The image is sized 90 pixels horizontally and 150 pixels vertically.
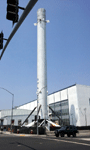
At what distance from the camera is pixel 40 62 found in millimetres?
47000

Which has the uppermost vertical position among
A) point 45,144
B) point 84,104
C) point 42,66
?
point 42,66

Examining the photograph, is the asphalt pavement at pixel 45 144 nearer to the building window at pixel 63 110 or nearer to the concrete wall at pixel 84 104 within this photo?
the concrete wall at pixel 84 104

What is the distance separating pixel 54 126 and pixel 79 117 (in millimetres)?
31875

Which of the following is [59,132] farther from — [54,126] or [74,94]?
[74,94]

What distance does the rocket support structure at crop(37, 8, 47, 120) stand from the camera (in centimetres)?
4499

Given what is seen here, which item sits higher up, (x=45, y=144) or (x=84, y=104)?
(x=84, y=104)

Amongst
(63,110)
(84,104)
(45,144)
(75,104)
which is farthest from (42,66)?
(63,110)

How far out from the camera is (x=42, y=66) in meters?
46.6

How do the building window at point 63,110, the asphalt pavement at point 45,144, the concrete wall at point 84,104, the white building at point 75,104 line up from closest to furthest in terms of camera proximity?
the asphalt pavement at point 45,144
the concrete wall at point 84,104
the white building at point 75,104
the building window at point 63,110

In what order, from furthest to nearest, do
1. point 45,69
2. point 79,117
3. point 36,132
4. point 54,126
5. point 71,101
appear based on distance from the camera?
point 71,101
point 79,117
point 45,69
point 54,126
point 36,132

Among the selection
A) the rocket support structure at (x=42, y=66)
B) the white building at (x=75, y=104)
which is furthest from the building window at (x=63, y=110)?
the rocket support structure at (x=42, y=66)

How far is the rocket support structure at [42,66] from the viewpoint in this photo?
44994 mm

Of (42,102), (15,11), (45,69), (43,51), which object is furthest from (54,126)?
(15,11)

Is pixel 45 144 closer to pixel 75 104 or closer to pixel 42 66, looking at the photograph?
pixel 42 66
